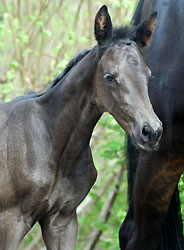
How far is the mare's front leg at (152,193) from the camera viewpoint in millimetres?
4199

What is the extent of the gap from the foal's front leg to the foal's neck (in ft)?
1.36

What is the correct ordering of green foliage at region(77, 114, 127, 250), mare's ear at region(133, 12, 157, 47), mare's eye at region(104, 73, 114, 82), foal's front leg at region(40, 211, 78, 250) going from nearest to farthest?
mare's eye at region(104, 73, 114, 82)
mare's ear at region(133, 12, 157, 47)
foal's front leg at region(40, 211, 78, 250)
green foliage at region(77, 114, 127, 250)

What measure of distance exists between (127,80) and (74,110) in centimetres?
53

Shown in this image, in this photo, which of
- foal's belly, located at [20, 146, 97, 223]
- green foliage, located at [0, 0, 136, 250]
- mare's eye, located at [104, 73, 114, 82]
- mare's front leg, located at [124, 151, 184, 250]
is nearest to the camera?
mare's eye, located at [104, 73, 114, 82]

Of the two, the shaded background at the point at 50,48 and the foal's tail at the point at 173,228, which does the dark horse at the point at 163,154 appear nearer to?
the foal's tail at the point at 173,228

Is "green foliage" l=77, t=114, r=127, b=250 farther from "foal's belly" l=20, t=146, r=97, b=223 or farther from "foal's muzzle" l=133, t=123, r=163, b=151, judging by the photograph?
"foal's muzzle" l=133, t=123, r=163, b=151

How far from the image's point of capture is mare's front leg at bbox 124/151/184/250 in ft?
13.8

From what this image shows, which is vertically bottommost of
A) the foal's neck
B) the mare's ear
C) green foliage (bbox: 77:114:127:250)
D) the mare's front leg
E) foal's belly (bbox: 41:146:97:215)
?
green foliage (bbox: 77:114:127:250)

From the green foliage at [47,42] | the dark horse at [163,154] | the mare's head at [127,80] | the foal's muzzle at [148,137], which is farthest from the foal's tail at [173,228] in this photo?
the green foliage at [47,42]

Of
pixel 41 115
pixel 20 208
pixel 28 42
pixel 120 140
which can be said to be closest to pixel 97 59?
pixel 41 115

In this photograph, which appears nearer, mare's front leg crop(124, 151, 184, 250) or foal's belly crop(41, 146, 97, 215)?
foal's belly crop(41, 146, 97, 215)

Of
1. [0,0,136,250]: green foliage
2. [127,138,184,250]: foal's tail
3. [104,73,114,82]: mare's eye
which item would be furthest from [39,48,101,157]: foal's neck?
[0,0,136,250]: green foliage

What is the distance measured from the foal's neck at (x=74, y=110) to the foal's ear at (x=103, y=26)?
15cm

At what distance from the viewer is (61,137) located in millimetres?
3754
